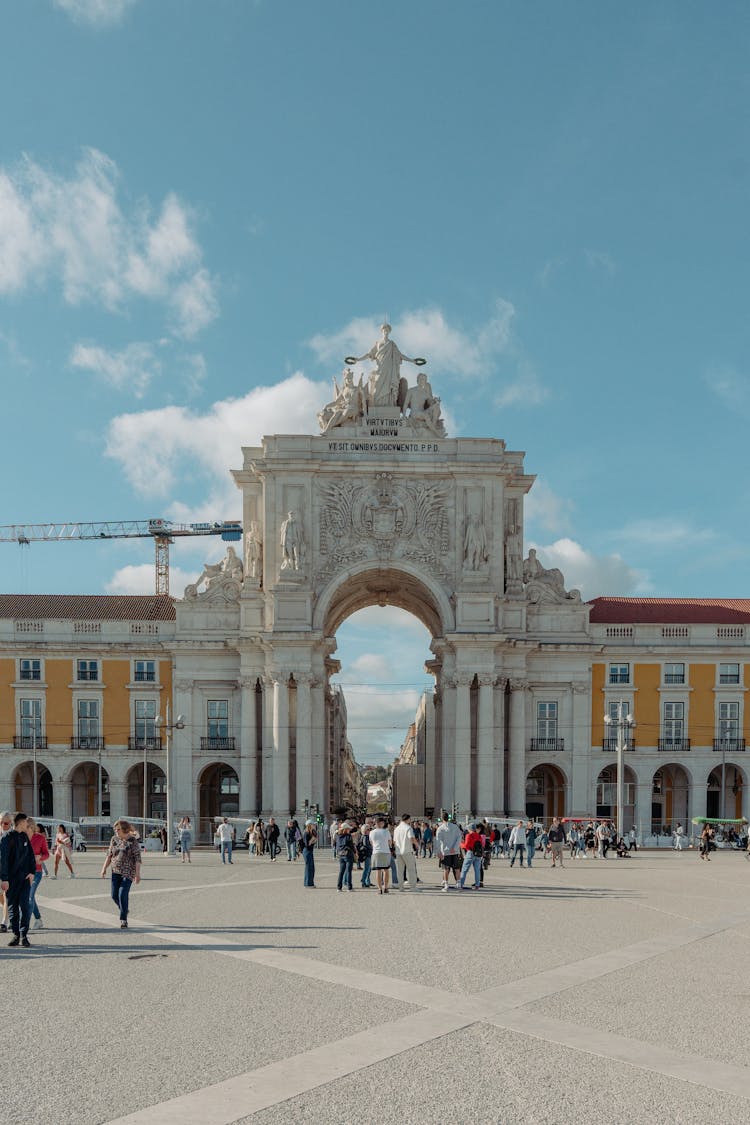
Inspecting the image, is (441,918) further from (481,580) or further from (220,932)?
(481,580)

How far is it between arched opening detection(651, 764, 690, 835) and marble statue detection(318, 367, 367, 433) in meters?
26.1

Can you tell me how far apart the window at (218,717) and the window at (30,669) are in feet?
31.1

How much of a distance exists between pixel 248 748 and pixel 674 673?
23475mm

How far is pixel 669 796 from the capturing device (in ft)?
204

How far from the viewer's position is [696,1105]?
8.45 meters

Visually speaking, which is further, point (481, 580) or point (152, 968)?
point (481, 580)

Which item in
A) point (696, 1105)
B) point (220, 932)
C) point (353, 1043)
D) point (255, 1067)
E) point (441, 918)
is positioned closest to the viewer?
point (696, 1105)

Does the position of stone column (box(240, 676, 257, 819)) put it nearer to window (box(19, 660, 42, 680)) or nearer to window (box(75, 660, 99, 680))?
window (box(75, 660, 99, 680))

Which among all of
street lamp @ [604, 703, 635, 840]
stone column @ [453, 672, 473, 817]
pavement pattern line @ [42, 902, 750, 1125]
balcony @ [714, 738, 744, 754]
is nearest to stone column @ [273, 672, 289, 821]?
stone column @ [453, 672, 473, 817]

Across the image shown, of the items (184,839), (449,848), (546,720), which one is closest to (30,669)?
(184,839)

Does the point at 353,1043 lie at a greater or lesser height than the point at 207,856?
lesser

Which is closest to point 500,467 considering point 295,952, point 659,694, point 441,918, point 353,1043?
point 659,694

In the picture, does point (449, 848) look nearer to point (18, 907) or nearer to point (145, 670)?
point (18, 907)

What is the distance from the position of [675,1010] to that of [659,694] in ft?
160
